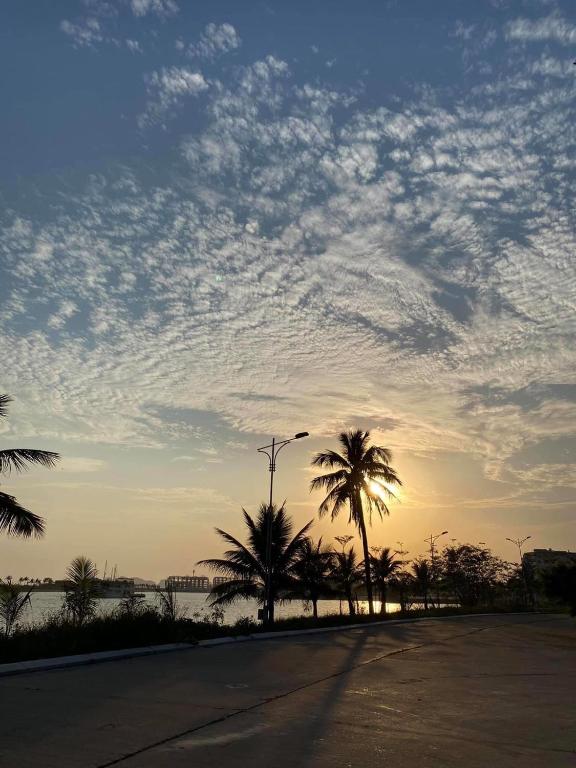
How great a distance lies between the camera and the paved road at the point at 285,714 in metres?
5.66

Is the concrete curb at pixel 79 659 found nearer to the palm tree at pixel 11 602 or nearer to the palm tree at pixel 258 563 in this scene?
the palm tree at pixel 11 602

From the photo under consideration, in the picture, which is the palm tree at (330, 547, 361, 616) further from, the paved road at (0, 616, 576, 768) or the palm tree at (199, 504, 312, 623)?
the paved road at (0, 616, 576, 768)

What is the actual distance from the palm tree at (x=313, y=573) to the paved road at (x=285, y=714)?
2347cm

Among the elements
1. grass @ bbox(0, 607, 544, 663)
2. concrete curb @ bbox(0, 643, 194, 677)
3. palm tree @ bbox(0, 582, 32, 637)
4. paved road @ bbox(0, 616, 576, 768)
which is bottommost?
paved road @ bbox(0, 616, 576, 768)

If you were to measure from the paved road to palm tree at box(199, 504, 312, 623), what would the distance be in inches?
750

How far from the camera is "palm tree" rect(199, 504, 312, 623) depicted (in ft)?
105

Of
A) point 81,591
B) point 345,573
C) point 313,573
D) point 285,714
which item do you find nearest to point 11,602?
point 81,591

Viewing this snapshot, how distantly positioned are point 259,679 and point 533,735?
503cm

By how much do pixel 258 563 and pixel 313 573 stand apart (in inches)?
331

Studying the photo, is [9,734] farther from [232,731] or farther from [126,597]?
[126,597]

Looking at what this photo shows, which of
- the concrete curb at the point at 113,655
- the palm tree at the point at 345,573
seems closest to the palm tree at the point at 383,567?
the palm tree at the point at 345,573

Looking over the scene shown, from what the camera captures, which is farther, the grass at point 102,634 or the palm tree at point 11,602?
the palm tree at point 11,602

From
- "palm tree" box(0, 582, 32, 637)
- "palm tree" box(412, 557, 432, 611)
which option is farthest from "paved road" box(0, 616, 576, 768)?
"palm tree" box(412, 557, 432, 611)

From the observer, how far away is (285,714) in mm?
7504
